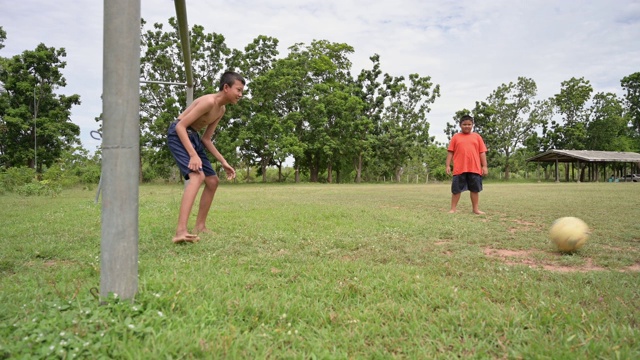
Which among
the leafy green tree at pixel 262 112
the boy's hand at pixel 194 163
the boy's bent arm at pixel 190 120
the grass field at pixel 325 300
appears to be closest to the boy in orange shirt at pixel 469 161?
the grass field at pixel 325 300

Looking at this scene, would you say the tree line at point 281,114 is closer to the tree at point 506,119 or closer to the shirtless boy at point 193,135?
the tree at point 506,119

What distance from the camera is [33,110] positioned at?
30297 millimetres

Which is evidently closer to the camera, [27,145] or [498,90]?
[27,145]

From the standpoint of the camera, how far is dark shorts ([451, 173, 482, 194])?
7.48 m

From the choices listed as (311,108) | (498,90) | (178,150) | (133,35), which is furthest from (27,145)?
(498,90)

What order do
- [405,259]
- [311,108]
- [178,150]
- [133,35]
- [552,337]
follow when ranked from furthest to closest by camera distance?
[311,108] < [178,150] < [405,259] < [133,35] < [552,337]

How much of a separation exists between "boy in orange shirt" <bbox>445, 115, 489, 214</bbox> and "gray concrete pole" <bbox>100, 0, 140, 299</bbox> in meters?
6.50

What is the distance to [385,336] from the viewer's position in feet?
6.21

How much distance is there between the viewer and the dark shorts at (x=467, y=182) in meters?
7.48

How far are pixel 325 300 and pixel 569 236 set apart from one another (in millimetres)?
2945

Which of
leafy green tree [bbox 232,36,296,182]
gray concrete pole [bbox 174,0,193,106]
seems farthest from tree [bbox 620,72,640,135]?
gray concrete pole [bbox 174,0,193,106]

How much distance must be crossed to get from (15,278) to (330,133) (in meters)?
34.2

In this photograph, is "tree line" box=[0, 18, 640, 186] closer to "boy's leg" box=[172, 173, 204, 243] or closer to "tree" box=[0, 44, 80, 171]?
"tree" box=[0, 44, 80, 171]

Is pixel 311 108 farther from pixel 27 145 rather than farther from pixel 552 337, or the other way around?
pixel 552 337
